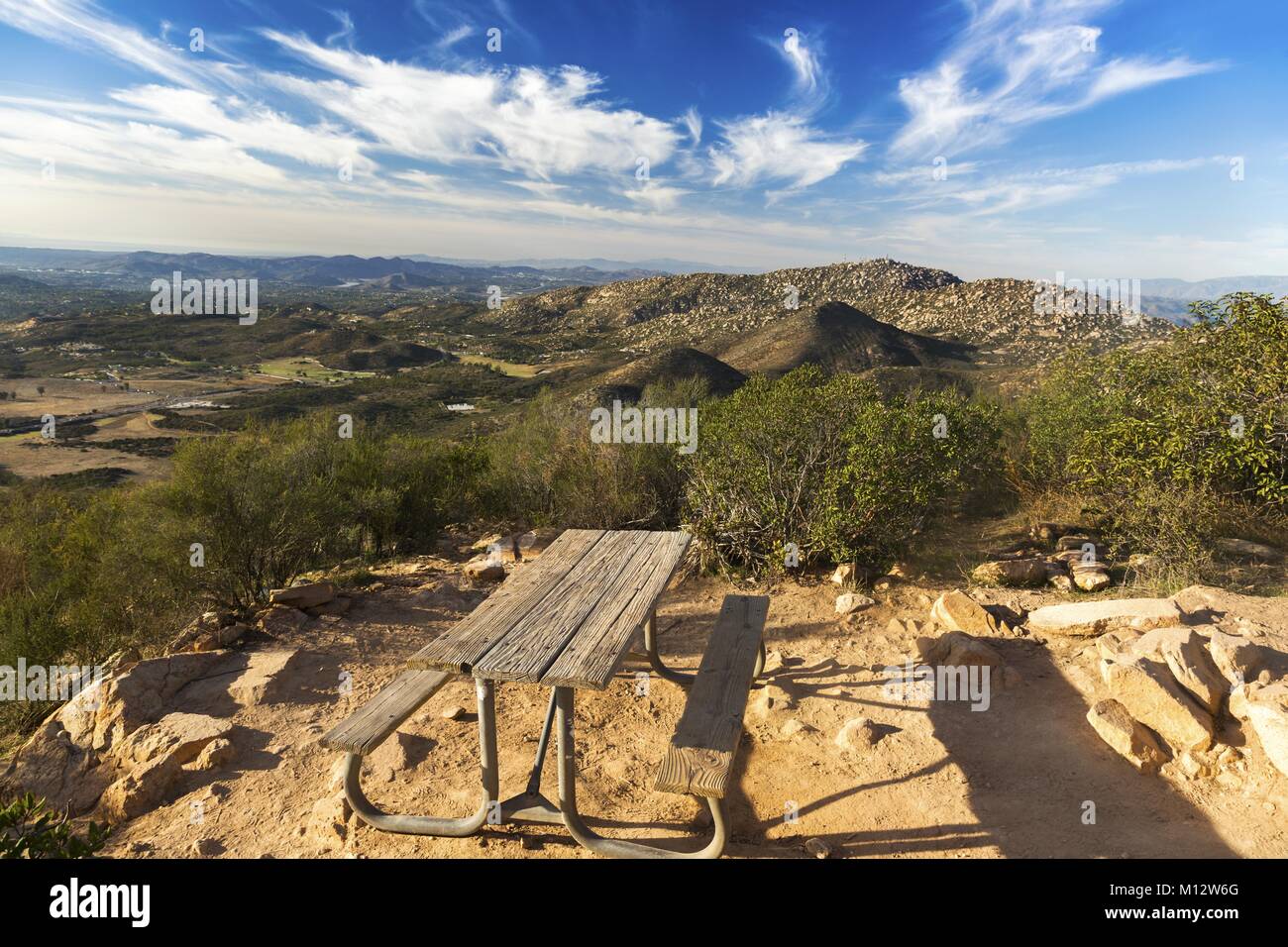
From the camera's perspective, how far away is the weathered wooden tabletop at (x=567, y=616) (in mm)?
3002

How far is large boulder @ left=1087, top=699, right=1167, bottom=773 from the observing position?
11.8 ft

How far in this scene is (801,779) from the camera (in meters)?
3.78

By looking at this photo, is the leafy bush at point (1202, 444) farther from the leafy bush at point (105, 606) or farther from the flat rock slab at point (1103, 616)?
the leafy bush at point (105, 606)

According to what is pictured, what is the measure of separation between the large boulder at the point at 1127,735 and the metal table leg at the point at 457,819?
11.5 ft

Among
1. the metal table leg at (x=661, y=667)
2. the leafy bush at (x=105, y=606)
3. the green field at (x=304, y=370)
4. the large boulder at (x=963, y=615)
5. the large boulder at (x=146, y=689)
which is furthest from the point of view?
the green field at (x=304, y=370)

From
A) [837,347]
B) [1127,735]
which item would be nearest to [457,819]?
[1127,735]

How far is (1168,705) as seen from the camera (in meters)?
3.69

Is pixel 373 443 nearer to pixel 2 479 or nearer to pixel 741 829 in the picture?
pixel 741 829

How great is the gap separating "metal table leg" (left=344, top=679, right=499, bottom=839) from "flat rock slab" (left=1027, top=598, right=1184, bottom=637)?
4.35 metres

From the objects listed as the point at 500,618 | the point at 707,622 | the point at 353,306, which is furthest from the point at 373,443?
the point at 353,306

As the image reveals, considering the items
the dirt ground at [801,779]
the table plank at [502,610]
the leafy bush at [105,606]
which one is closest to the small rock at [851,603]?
the dirt ground at [801,779]

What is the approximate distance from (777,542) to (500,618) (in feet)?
13.6

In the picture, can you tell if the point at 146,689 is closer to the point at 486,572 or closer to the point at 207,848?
the point at 207,848

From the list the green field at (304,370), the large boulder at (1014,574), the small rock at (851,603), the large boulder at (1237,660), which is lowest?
the small rock at (851,603)
